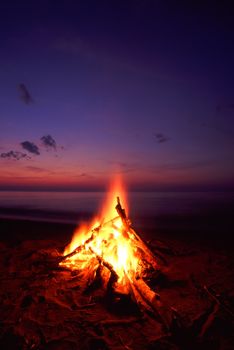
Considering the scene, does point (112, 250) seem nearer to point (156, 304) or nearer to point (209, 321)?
point (156, 304)

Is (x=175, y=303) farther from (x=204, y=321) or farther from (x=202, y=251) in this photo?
(x=202, y=251)

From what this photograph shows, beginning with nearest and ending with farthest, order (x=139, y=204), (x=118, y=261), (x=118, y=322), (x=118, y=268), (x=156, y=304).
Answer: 1. (x=118, y=322)
2. (x=156, y=304)
3. (x=118, y=268)
4. (x=118, y=261)
5. (x=139, y=204)

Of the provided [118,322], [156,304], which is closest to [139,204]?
[156,304]

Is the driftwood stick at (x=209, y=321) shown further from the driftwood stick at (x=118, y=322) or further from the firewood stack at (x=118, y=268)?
the driftwood stick at (x=118, y=322)

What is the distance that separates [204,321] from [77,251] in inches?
165

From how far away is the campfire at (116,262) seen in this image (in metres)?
5.79

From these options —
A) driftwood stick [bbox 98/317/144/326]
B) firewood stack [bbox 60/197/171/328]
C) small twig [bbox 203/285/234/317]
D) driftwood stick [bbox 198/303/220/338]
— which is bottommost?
driftwood stick [bbox 98/317/144/326]

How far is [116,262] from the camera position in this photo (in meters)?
6.86

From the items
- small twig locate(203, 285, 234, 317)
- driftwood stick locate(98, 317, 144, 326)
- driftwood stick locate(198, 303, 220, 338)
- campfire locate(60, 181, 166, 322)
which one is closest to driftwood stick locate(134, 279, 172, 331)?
campfire locate(60, 181, 166, 322)

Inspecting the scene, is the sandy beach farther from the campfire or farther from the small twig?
the campfire

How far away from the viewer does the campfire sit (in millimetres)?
5789

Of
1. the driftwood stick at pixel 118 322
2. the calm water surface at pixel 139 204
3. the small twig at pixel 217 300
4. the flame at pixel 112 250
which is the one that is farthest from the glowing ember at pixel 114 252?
the calm water surface at pixel 139 204

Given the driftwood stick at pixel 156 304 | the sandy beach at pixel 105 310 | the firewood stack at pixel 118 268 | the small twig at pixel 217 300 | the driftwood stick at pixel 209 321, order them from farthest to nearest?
the firewood stack at pixel 118 268 < the small twig at pixel 217 300 < the driftwood stick at pixel 156 304 < the driftwood stick at pixel 209 321 < the sandy beach at pixel 105 310

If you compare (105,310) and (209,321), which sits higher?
(209,321)
